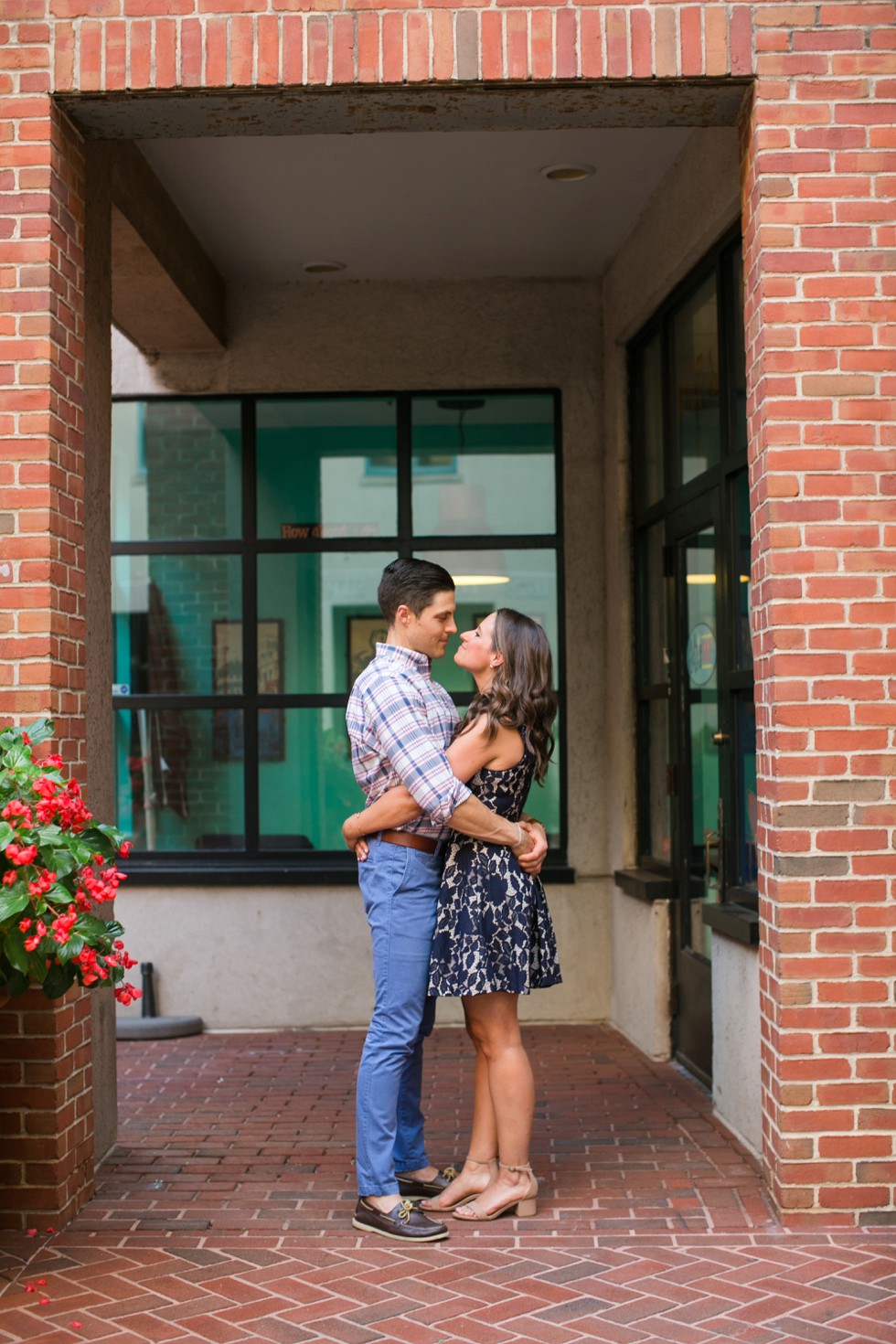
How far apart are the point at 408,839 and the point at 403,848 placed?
0.10 ft

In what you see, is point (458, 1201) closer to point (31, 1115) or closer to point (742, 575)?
point (31, 1115)

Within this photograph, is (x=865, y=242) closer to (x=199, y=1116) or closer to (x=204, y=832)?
(x=199, y=1116)

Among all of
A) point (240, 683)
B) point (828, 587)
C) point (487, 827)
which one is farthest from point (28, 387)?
point (240, 683)

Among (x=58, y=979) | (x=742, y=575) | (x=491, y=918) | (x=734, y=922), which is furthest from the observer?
(x=742, y=575)

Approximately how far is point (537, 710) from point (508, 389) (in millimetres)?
3826

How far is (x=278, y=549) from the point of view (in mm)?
7750

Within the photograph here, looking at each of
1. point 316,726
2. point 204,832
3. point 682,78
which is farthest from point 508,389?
point 682,78

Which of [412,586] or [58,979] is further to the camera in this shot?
[412,586]

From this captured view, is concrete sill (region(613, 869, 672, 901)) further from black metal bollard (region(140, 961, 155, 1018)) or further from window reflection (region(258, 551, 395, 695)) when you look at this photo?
black metal bollard (region(140, 961, 155, 1018))

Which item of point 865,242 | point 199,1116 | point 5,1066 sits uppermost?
point 865,242

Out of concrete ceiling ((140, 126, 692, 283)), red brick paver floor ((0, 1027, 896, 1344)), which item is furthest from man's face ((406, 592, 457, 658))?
concrete ceiling ((140, 126, 692, 283))

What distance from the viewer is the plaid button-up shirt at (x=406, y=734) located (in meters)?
4.12

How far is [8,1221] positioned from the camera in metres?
4.21

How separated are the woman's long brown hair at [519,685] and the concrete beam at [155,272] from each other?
2.50 metres
